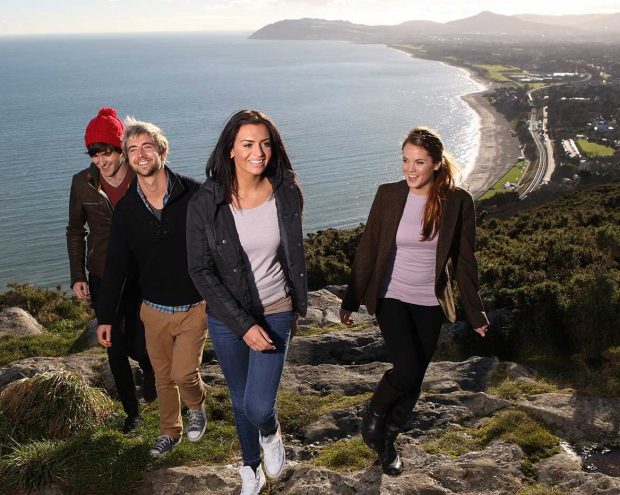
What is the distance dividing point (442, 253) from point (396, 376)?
2.63ft

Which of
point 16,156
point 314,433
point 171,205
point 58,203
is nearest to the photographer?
point 171,205

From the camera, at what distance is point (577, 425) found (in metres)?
4.44

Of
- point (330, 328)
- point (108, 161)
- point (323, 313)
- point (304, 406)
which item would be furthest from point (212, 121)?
point (108, 161)

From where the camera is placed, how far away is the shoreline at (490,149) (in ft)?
177

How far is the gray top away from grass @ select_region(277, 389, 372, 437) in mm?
1791

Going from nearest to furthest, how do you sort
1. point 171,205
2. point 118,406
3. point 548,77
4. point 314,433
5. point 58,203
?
point 171,205
point 314,433
point 118,406
point 58,203
point 548,77

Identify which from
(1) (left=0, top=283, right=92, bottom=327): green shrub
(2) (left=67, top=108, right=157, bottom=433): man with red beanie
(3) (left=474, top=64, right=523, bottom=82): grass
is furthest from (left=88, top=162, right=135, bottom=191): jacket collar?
(3) (left=474, top=64, right=523, bottom=82): grass

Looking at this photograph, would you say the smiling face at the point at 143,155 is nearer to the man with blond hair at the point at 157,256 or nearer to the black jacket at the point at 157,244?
the man with blond hair at the point at 157,256

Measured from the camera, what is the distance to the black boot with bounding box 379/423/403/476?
3.71 m

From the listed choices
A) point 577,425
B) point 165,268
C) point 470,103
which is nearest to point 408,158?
point 165,268

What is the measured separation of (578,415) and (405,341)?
188 cm

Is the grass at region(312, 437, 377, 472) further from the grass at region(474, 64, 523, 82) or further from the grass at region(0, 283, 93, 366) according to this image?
the grass at region(474, 64, 523, 82)

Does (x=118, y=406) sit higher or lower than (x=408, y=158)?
lower

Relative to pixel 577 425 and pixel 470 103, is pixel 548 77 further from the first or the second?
pixel 577 425
